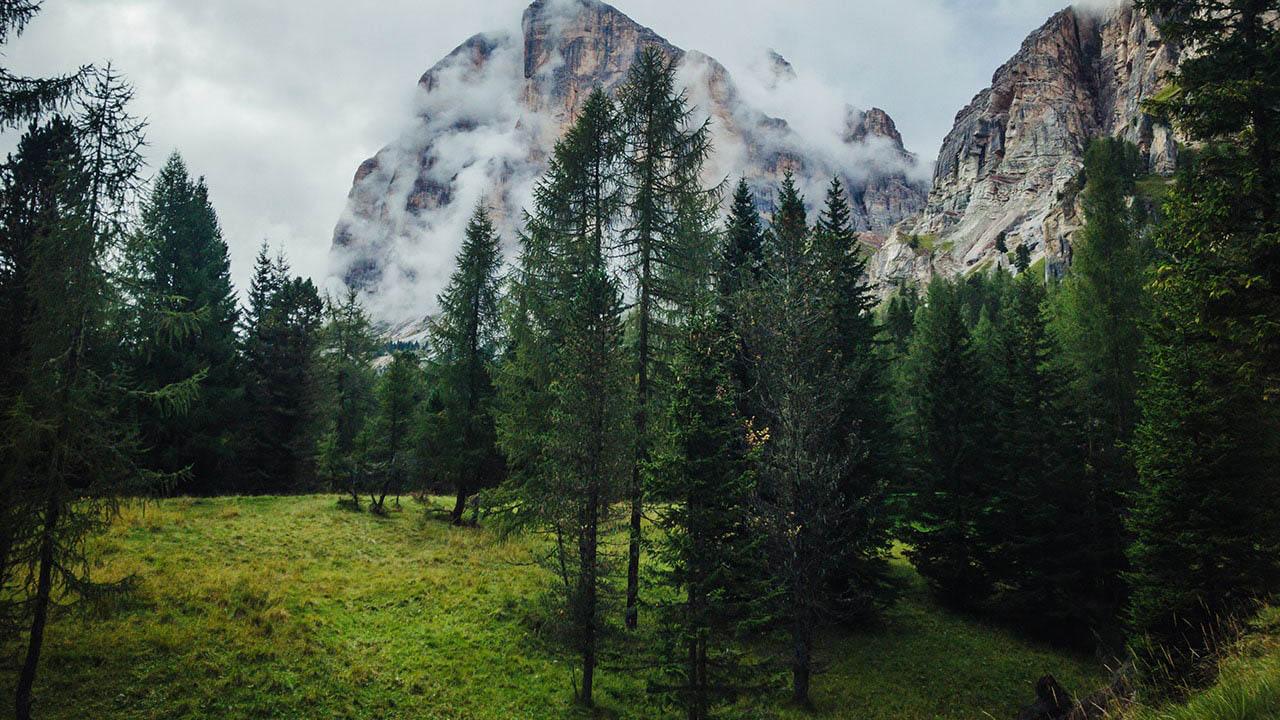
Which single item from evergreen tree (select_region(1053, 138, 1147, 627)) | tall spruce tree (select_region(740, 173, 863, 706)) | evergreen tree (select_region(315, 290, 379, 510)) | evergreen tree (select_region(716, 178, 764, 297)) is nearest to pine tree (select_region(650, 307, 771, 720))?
tall spruce tree (select_region(740, 173, 863, 706))

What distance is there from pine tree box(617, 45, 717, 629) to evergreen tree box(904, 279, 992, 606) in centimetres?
1263

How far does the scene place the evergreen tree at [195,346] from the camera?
24.0 metres

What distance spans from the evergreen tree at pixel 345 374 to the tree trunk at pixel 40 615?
66.0ft

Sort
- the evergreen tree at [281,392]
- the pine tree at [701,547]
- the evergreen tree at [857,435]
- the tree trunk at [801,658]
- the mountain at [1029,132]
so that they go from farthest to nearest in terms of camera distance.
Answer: the mountain at [1029,132] < the evergreen tree at [281,392] < the evergreen tree at [857,435] < the tree trunk at [801,658] < the pine tree at [701,547]

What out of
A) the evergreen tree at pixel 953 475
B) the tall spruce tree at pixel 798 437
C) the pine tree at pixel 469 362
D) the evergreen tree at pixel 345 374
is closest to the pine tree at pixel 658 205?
the tall spruce tree at pixel 798 437

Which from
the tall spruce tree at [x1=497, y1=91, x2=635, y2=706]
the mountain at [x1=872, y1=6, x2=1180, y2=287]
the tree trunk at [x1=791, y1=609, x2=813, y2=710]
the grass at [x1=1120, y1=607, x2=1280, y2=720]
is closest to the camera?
the grass at [x1=1120, y1=607, x2=1280, y2=720]

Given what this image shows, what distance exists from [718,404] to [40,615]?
12.0 metres

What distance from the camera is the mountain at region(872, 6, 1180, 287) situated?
496ft

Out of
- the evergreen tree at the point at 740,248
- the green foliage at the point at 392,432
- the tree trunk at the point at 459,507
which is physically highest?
the evergreen tree at the point at 740,248

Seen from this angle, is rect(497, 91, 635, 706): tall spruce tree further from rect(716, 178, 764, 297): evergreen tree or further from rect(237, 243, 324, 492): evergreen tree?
rect(237, 243, 324, 492): evergreen tree

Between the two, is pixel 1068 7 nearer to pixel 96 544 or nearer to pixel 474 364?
pixel 474 364

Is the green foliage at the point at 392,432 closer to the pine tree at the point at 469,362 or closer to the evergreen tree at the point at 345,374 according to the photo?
the evergreen tree at the point at 345,374

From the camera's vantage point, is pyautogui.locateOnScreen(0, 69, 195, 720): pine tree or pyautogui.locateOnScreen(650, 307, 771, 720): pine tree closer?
pyautogui.locateOnScreen(0, 69, 195, 720): pine tree

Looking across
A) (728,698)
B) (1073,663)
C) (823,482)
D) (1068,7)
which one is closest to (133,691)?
(728,698)
